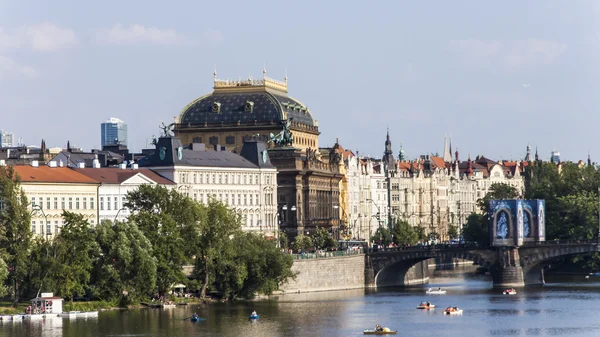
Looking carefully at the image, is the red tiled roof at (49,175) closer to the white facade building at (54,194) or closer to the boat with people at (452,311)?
the white facade building at (54,194)

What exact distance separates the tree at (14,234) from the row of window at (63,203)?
72.4 feet

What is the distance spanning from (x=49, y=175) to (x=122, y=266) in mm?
27438

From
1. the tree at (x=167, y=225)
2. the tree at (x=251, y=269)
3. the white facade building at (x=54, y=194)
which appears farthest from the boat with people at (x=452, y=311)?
the white facade building at (x=54, y=194)

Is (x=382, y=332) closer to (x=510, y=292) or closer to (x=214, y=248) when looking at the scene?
(x=214, y=248)

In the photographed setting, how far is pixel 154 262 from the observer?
158 m

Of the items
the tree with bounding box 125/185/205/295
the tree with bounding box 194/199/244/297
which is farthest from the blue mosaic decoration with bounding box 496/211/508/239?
the tree with bounding box 125/185/205/295

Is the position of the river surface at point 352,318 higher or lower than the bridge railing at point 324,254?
lower

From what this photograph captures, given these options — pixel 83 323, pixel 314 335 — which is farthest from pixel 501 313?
pixel 83 323

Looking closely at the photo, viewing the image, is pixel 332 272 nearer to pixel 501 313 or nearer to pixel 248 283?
Answer: pixel 248 283

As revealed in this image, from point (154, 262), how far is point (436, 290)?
39.6m

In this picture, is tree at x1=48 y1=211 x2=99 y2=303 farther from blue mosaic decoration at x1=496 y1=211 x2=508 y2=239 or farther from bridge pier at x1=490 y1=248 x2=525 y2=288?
blue mosaic decoration at x1=496 y1=211 x2=508 y2=239

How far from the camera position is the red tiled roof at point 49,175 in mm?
178500

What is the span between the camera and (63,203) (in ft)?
595

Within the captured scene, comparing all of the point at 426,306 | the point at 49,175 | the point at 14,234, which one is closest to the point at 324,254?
the point at 426,306
